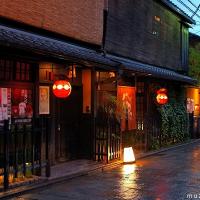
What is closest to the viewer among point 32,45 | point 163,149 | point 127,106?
point 32,45

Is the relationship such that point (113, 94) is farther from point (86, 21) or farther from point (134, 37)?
point (134, 37)

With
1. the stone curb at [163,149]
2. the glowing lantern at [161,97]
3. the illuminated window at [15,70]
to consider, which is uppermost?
the illuminated window at [15,70]

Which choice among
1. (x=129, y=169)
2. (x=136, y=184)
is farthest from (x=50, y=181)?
(x=129, y=169)

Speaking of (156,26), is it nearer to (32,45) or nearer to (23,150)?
(32,45)

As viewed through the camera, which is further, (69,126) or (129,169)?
(69,126)

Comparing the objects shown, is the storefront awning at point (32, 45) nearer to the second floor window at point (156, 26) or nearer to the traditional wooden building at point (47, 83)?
the traditional wooden building at point (47, 83)

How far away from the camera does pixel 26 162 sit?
1141 centimetres

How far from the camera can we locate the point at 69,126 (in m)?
15.8

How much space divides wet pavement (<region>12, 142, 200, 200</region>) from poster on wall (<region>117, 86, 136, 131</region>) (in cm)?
238

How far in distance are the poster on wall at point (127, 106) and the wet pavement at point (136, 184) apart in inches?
93.7

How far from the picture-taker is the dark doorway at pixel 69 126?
15.2 m

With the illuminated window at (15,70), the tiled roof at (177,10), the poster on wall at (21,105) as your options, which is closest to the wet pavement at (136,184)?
the poster on wall at (21,105)

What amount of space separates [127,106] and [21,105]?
20.3 ft

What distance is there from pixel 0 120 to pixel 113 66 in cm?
447
